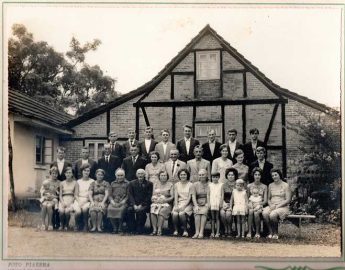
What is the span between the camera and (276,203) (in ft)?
28.3

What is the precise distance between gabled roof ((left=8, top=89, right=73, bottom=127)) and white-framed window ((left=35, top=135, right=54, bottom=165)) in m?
0.27

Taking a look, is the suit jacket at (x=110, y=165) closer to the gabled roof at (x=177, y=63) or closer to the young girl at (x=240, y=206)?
the gabled roof at (x=177, y=63)

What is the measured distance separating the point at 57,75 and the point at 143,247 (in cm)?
282

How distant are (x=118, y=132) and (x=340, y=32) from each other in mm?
3535

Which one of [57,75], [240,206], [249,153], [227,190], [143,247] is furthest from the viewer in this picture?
[57,75]

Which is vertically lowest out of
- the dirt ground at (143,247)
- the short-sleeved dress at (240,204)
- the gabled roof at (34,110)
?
the dirt ground at (143,247)

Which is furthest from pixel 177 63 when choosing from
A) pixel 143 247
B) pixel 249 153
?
pixel 143 247

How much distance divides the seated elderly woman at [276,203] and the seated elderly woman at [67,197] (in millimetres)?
2765

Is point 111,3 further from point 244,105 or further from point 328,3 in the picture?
point 328,3

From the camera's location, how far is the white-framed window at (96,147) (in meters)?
8.80

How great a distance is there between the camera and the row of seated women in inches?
337

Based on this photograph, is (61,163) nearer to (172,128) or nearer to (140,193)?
(140,193)

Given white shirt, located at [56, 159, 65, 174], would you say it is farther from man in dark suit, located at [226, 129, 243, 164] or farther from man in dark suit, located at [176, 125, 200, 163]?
man in dark suit, located at [226, 129, 243, 164]

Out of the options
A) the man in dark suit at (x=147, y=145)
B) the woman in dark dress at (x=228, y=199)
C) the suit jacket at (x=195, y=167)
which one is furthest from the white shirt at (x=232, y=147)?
the man in dark suit at (x=147, y=145)
